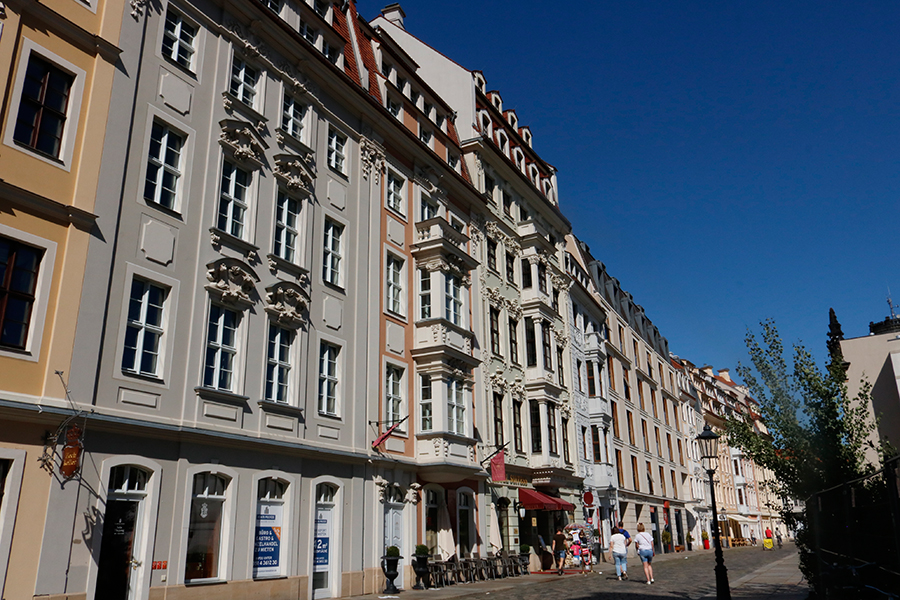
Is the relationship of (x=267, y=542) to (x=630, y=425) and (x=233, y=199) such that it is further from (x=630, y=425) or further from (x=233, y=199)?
(x=630, y=425)

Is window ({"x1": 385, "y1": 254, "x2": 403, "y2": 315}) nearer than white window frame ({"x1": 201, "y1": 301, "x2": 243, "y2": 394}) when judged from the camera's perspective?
No

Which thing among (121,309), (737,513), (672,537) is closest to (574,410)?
(672,537)

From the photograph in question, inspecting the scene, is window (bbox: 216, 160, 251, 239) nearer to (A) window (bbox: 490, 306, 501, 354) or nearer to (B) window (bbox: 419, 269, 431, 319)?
(B) window (bbox: 419, 269, 431, 319)

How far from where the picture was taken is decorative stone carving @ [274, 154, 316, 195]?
1997 cm

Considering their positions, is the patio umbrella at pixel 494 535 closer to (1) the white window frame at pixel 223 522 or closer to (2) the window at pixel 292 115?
(1) the white window frame at pixel 223 522

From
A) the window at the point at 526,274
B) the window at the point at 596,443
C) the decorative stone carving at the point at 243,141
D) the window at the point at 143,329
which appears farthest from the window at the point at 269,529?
the window at the point at 596,443

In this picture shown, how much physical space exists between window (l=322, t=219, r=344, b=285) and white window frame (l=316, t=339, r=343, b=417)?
78.6 inches

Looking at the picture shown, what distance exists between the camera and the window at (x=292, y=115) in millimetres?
20859

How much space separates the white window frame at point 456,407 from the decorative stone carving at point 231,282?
8.70 m

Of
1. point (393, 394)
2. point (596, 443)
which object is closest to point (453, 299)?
point (393, 394)

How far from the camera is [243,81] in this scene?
19.7m

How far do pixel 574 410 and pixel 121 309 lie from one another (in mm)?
27673

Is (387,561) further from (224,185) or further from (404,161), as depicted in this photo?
(404,161)

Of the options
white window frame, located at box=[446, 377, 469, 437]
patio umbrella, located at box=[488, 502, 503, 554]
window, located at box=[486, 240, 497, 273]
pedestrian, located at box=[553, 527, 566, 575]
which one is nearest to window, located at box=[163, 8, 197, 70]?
white window frame, located at box=[446, 377, 469, 437]
